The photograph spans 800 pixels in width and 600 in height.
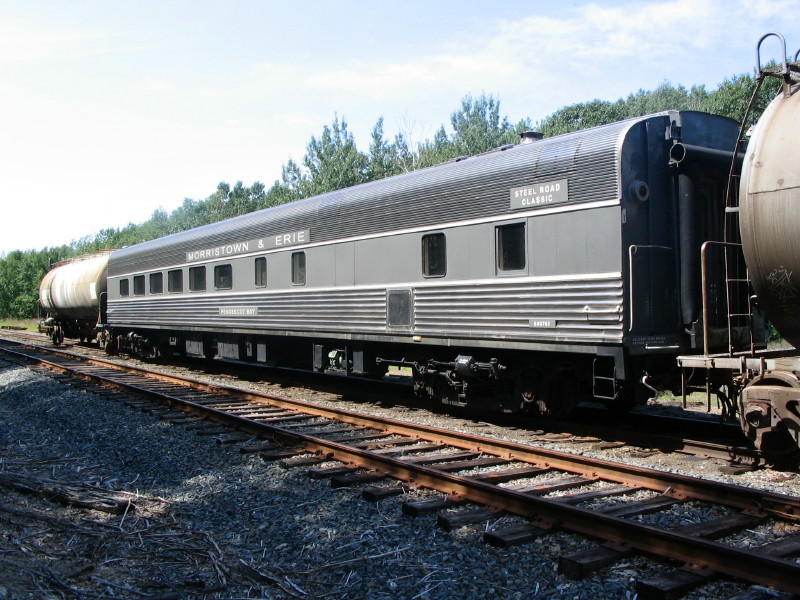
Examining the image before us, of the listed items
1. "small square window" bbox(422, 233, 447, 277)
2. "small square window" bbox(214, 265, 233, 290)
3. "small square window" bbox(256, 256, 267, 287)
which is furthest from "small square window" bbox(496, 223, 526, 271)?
"small square window" bbox(214, 265, 233, 290)

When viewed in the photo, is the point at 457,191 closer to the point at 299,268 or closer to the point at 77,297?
the point at 299,268

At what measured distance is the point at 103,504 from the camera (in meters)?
5.92

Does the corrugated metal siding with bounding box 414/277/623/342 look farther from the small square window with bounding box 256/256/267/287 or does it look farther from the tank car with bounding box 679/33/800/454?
the small square window with bounding box 256/256/267/287

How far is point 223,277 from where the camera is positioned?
15516 mm

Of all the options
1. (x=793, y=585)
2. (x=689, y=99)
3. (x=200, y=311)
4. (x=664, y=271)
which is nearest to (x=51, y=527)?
(x=793, y=585)

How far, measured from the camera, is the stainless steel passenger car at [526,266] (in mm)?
7738

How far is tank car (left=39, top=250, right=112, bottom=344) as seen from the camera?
23.5m

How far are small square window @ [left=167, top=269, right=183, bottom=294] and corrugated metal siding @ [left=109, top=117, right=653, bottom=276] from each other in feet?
11.4

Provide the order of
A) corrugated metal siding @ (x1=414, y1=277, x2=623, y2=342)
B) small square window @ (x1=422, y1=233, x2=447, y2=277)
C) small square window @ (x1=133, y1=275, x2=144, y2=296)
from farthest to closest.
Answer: small square window @ (x1=133, y1=275, x2=144, y2=296) < small square window @ (x1=422, y1=233, x2=447, y2=277) < corrugated metal siding @ (x1=414, y1=277, x2=623, y2=342)

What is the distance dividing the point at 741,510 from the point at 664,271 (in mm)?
3255

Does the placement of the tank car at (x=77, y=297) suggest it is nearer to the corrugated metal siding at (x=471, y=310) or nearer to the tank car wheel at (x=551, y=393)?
the corrugated metal siding at (x=471, y=310)

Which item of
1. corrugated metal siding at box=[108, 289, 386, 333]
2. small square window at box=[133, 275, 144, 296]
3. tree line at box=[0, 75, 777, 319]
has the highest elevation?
tree line at box=[0, 75, 777, 319]

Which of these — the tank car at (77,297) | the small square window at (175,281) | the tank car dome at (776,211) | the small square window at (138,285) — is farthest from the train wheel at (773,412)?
the tank car at (77,297)

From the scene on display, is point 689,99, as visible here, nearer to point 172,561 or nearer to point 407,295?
point 407,295
